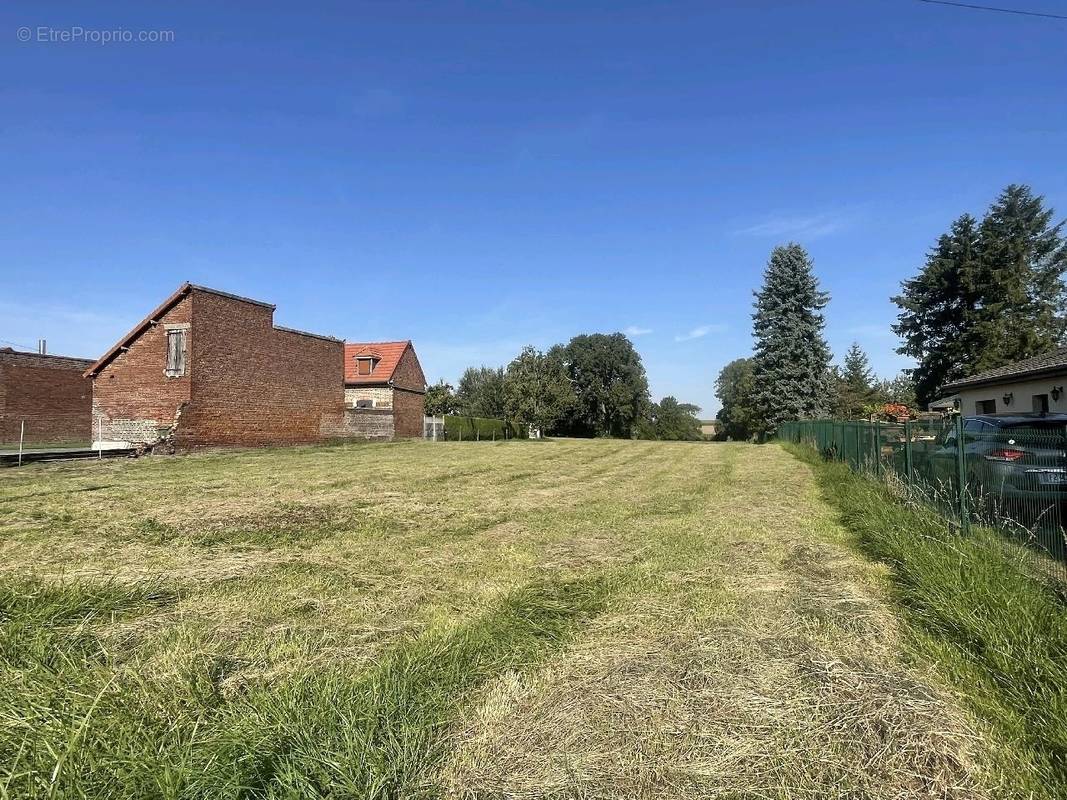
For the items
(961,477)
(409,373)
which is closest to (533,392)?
(409,373)

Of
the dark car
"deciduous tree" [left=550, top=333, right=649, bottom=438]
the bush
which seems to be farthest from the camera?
"deciduous tree" [left=550, top=333, right=649, bottom=438]

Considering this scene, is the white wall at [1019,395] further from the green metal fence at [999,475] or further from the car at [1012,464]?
the car at [1012,464]

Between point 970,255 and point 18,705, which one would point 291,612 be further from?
point 970,255

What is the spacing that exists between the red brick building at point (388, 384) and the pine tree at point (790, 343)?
2712 centimetres

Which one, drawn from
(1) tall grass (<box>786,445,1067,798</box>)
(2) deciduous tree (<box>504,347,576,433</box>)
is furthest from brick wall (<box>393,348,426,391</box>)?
(1) tall grass (<box>786,445,1067,798</box>)

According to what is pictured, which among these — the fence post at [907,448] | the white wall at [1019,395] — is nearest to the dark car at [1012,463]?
the fence post at [907,448]

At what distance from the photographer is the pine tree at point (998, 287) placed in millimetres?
37156

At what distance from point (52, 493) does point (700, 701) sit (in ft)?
41.9

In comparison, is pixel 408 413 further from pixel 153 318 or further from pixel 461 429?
pixel 153 318

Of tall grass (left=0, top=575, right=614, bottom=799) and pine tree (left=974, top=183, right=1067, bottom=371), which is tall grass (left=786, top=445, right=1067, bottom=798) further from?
pine tree (left=974, top=183, right=1067, bottom=371)

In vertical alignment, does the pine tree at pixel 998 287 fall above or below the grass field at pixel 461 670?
above

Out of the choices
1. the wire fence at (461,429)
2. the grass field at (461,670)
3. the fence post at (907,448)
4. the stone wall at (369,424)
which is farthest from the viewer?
the wire fence at (461,429)

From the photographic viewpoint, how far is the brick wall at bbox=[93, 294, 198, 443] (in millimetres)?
22953

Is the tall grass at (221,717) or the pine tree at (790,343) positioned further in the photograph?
the pine tree at (790,343)
